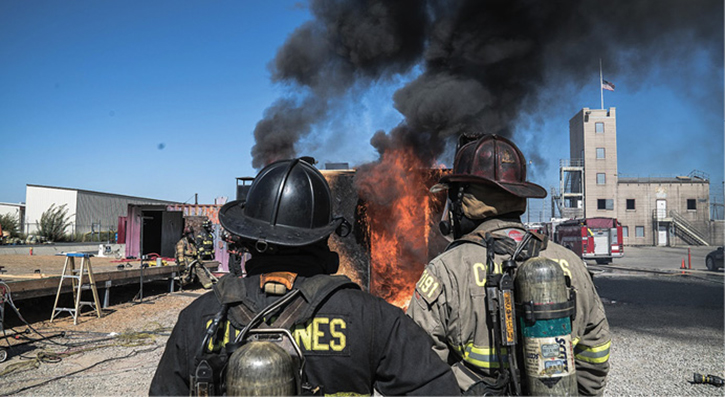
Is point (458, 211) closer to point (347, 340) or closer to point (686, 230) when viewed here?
point (347, 340)

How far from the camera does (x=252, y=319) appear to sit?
1468 mm

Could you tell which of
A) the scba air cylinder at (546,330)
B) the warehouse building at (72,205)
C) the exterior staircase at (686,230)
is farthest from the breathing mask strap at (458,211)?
the exterior staircase at (686,230)

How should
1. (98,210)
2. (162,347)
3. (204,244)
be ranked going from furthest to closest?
(98,210)
(204,244)
(162,347)

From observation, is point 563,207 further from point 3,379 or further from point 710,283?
point 3,379

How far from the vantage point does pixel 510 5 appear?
964cm

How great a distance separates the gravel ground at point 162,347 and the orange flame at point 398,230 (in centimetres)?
413

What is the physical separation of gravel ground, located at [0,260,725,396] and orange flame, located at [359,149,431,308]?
163 inches

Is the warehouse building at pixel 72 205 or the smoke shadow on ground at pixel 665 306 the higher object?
the warehouse building at pixel 72 205

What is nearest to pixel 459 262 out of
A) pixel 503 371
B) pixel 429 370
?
pixel 503 371

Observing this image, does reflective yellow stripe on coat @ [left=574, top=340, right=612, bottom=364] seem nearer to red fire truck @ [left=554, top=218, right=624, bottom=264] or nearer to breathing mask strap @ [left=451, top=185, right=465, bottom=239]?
breathing mask strap @ [left=451, top=185, right=465, bottom=239]

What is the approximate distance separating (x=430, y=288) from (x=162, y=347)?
655 cm

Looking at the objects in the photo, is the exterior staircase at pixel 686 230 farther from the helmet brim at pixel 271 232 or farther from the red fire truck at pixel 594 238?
the helmet brim at pixel 271 232

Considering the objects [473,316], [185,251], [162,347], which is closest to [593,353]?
[473,316]

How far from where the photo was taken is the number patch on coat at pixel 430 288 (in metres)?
2.14
